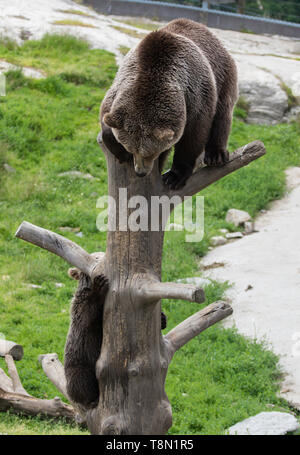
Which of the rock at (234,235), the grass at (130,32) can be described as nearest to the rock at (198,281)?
the rock at (234,235)

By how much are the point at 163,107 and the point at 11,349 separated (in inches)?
123

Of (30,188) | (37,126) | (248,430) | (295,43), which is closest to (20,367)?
(248,430)

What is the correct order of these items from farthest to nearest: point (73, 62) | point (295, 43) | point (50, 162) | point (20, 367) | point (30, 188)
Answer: point (295, 43), point (73, 62), point (50, 162), point (30, 188), point (20, 367)

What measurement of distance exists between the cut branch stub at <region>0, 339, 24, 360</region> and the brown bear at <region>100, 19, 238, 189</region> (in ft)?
8.71

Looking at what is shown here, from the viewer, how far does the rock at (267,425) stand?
564 centimetres

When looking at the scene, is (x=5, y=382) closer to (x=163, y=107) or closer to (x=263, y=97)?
(x=163, y=107)

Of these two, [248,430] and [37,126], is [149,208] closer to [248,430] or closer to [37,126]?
[248,430]

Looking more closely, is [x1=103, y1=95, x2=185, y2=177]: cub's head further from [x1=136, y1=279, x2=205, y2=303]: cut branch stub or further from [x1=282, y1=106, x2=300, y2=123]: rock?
[x1=282, y1=106, x2=300, y2=123]: rock

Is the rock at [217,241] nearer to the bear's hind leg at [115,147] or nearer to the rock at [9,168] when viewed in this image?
the rock at [9,168]

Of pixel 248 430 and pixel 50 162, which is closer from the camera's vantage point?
pixel 248 430

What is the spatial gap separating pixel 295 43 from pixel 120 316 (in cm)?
1936

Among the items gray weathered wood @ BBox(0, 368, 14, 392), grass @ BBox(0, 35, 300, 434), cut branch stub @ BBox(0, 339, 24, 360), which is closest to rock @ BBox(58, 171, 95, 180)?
grass @ BBox(0, 35, 300, 434)

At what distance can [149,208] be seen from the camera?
3.98 meters

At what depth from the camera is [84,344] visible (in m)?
4.19
